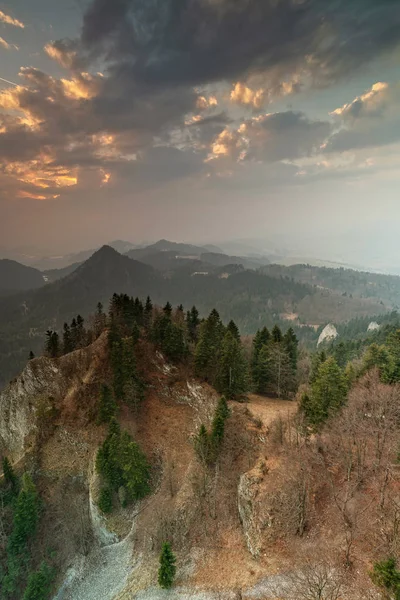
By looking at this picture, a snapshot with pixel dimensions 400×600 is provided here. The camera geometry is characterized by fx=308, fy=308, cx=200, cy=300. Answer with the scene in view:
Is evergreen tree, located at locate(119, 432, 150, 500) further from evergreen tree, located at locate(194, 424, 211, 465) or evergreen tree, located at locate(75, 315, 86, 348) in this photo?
evergreen tree, located at locate(75, 315, 86, 348)

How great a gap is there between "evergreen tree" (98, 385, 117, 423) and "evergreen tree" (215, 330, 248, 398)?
20284 mm

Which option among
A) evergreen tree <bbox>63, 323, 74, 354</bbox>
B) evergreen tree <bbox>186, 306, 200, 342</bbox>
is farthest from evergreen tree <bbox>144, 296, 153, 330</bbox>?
evergreen tree <bbox>63, 323, 74, 354</bbox>

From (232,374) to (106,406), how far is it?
79.6 ft

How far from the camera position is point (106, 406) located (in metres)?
57.4

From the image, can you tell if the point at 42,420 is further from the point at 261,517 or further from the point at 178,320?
the point at 261,517

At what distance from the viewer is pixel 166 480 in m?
50.8

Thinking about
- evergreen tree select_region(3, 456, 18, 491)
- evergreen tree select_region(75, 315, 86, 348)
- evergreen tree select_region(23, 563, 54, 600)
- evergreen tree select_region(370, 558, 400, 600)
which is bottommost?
evergreen tree select_region(23, 563, 54, 600)

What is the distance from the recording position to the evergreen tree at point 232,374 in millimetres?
58406

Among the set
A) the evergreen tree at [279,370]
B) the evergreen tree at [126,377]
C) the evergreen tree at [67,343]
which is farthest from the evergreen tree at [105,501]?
the evergreen tree at [67,343]

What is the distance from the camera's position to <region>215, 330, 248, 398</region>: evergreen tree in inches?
2299

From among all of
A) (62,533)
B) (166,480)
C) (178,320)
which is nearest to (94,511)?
(62,533)

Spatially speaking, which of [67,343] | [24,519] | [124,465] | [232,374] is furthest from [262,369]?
[67,343]

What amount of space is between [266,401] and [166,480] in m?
24.6

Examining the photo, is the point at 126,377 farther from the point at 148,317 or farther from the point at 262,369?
the point at 262,369
